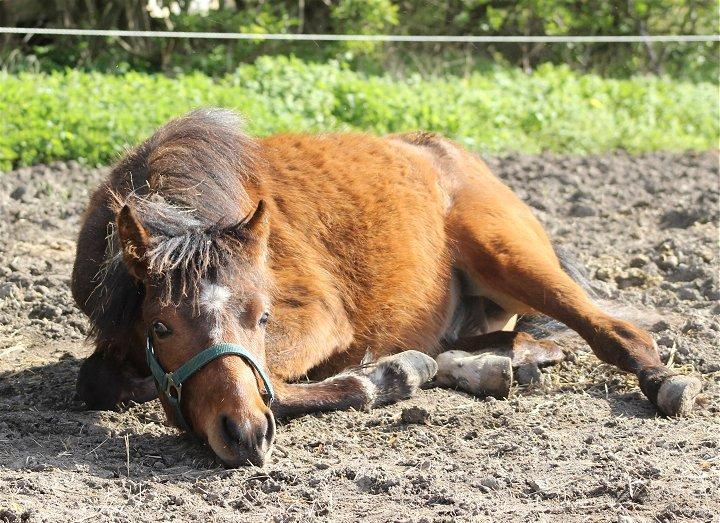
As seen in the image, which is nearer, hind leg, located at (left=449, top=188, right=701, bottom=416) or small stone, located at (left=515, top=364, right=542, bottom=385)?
hind leg, located at (left=449, top=188, right=701, bottom=416)

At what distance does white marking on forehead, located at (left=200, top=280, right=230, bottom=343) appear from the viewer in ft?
12.7

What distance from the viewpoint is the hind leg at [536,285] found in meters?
4.70

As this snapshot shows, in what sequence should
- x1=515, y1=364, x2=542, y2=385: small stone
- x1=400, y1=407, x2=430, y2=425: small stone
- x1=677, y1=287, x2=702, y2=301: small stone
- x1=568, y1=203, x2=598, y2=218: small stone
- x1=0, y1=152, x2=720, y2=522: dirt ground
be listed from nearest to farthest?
x1=0, y1=152, x2=720, y2=522: dirt ground < x1=400, y1=407, x2=430, y2=425: small stone < x1=515, y1=364, x2=542, y2=385: small stone < x1=677, y1=287, x2=702, y2=301: small stone < x1=568, y1=203, x2=598, y2=218: small stone

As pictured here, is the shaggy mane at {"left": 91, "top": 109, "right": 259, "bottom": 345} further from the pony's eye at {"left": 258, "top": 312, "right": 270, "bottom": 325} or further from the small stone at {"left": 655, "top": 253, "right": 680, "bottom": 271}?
the small stone at {"left": 655, "top": 253, "right": 680, "bottom": 271}

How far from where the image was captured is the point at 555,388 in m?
5.12

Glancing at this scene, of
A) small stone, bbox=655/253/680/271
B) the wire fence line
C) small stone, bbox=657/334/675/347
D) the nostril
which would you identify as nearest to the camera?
the nostril

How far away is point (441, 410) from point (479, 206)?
1.42 m

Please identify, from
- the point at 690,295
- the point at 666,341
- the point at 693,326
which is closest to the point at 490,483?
the point at 666,341

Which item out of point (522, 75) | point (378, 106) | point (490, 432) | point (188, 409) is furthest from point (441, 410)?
point (522, 75)

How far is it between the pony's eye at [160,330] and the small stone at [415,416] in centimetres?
119

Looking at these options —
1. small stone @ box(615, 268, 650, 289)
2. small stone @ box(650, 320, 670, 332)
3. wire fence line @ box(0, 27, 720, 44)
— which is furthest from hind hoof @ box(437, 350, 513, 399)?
wire fence line @ box(0, 27, 720, 44)

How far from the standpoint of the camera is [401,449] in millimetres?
4211

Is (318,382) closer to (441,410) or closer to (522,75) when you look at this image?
(441,410)

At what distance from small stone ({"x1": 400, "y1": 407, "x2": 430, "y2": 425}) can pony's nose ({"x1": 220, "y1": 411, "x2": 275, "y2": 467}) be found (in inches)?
35.8
